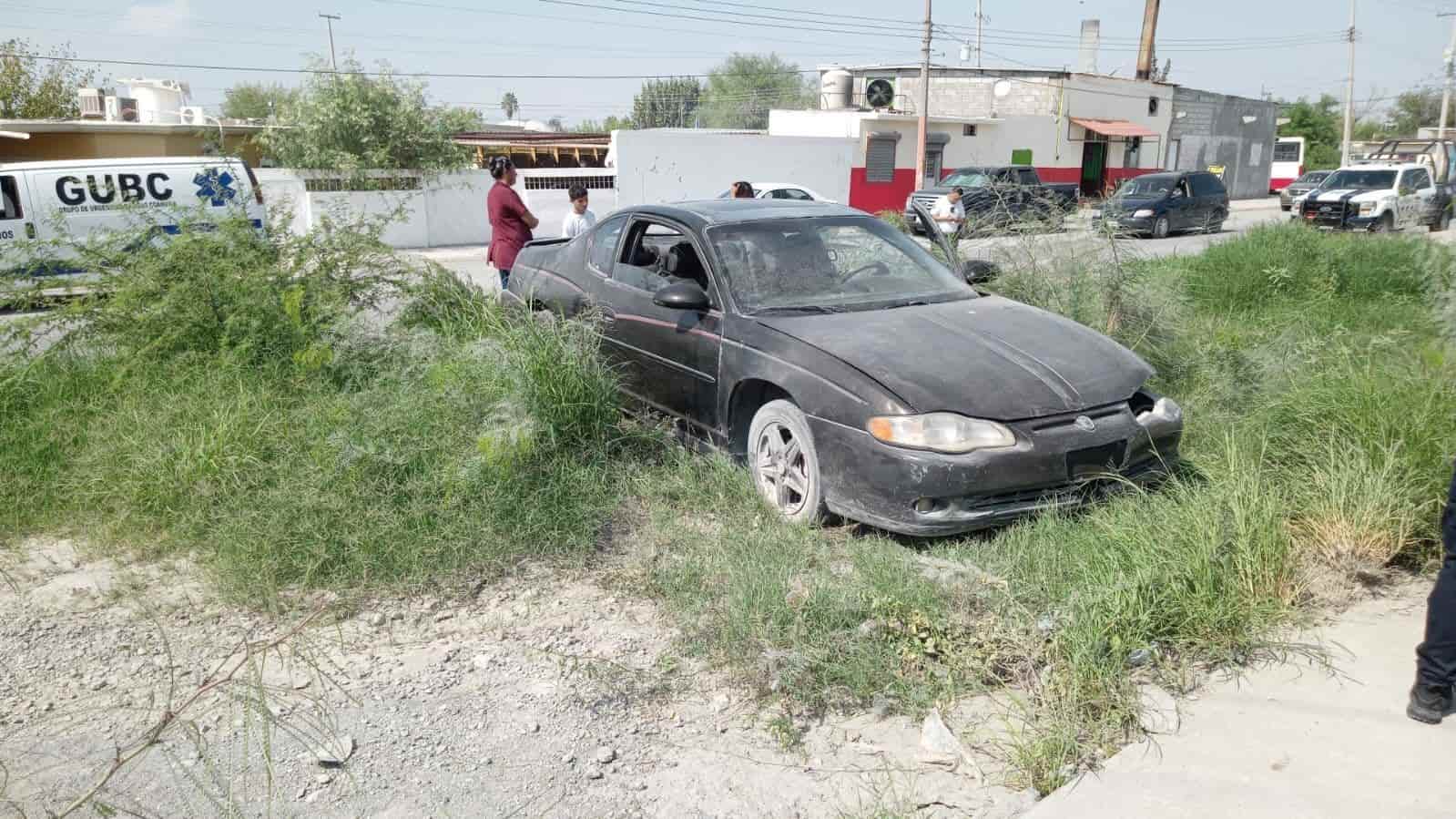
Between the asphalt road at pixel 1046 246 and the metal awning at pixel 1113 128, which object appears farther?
the metal awning at pixel 1113 128

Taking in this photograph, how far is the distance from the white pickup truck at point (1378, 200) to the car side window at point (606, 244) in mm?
19080

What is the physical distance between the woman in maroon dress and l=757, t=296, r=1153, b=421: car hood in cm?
445

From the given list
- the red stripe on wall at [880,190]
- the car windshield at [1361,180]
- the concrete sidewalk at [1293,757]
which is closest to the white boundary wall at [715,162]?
the red stripe on wall at [880,190]

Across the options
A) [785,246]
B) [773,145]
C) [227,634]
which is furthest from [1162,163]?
[227,634]

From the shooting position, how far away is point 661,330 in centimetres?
578

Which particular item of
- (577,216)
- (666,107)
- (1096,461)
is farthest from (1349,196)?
(666,107)

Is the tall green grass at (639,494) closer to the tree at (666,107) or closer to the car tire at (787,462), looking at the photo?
the car tire at (787,462)

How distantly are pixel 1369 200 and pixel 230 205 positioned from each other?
2331 cm

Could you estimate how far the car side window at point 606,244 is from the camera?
643 cm

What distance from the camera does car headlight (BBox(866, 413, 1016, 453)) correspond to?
4.39 m

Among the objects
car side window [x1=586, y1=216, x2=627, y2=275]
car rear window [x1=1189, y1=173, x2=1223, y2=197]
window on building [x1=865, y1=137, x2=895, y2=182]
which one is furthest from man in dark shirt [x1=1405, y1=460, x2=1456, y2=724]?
window on building [x1=865, y1=137, x2=895, y2=182]

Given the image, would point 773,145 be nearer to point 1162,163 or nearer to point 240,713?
point 1162,163

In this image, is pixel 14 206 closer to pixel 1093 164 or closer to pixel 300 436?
pixel 300 436

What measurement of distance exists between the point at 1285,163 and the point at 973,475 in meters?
62.7
